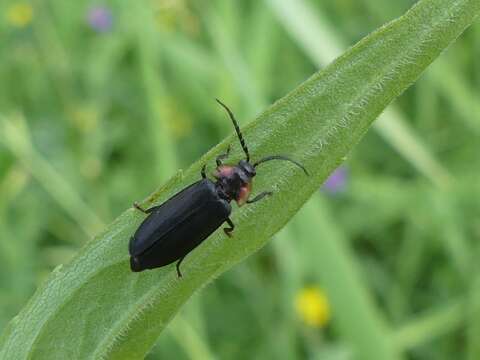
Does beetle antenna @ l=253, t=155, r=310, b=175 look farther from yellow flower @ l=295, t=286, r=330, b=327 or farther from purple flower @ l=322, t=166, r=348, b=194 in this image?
purple flower @ l=322, t=166, r=348, b=194

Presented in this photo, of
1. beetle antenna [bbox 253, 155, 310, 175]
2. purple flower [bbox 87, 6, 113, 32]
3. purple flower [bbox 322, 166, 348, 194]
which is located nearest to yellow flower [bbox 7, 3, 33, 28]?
purple flower [bbox 87, 6, 113, 32]

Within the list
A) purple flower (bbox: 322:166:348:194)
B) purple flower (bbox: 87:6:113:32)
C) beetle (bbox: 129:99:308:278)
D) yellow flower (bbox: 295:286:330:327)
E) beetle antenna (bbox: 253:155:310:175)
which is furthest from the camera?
purple flower (bbox: 87:6:113:32)

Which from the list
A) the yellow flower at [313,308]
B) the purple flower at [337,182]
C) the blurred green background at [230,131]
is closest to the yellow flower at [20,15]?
the blurred green background at [230,131]

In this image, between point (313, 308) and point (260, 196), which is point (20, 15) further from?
point (260, 196)

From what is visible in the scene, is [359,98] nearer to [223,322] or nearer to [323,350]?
[323,350]

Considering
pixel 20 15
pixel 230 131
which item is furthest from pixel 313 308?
pixel 20 15

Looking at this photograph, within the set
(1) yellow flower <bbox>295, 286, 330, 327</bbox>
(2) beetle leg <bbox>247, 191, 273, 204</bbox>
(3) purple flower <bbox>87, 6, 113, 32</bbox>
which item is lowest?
(1) yellow flower <bbox>295, 286, 330, 327</bbox>
